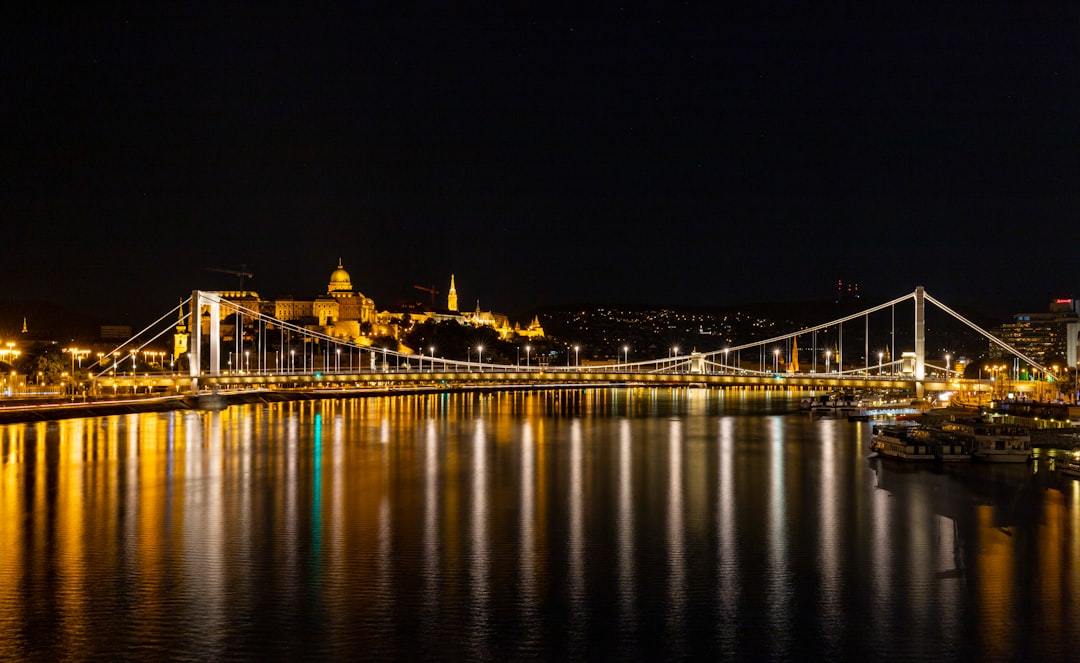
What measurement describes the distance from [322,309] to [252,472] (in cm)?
6011

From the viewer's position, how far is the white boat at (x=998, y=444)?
65.9ft

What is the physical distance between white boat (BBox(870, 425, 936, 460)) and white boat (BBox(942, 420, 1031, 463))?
87 cm

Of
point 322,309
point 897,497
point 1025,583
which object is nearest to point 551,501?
point 897,497

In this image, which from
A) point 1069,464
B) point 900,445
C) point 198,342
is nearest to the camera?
point 1069,464

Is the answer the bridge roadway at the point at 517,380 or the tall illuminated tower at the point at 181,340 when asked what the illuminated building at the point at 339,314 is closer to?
the tall illuminated tower at the point at 181,340

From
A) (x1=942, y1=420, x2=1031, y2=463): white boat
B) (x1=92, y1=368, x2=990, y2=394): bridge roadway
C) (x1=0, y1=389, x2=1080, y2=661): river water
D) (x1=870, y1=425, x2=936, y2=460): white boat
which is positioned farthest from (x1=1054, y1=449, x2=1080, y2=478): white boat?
(x1=92, y1=368, x2=990, y2=394): bridge roadway

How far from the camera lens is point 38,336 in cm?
6450

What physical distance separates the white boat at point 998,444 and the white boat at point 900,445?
0.87 meters

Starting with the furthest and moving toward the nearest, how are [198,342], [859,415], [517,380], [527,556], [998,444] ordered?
[198,342] → [859,415] → [517,380] → [998,444] → [527,556]

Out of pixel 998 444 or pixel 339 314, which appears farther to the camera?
pixel 339 314

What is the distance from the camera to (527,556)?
1179 cm

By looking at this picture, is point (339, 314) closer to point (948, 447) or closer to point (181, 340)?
point (181, 340)

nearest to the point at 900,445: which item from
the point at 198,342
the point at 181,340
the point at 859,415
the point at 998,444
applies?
the point at 998,444

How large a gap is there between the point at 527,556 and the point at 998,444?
41.6 ft
